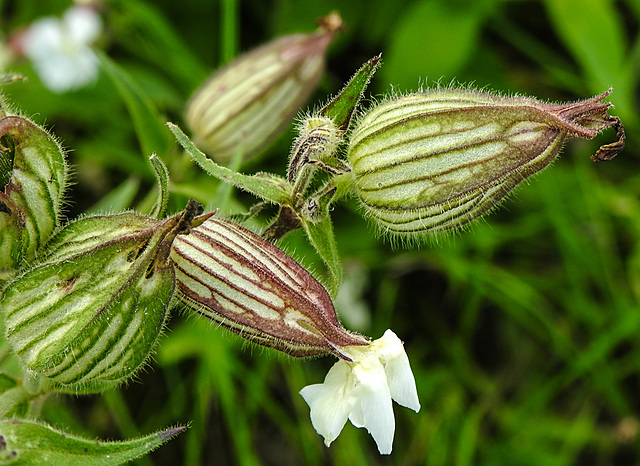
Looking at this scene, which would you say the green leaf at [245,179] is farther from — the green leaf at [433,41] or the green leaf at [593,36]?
the green leaf at [593,36]

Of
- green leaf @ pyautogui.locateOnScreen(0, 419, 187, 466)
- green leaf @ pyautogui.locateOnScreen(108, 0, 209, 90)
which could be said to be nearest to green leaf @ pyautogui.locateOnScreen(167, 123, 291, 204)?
green leaf @ pyautogui.locateOnScreen(0, 419, 187, 466)

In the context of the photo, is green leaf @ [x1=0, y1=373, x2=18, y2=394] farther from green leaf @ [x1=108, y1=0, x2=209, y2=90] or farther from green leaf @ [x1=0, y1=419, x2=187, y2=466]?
green leaf @ [x1=108, y1=0, x2=209, y2=90]

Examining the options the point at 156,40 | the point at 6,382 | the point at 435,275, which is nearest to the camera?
the point at 6,382

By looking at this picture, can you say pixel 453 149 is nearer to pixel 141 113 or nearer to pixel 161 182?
pixel 161 182

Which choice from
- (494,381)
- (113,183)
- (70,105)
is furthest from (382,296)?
(70,105)

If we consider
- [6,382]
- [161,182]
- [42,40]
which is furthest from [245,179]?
[42,40]

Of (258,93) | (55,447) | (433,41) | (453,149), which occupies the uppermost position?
(433,41)
